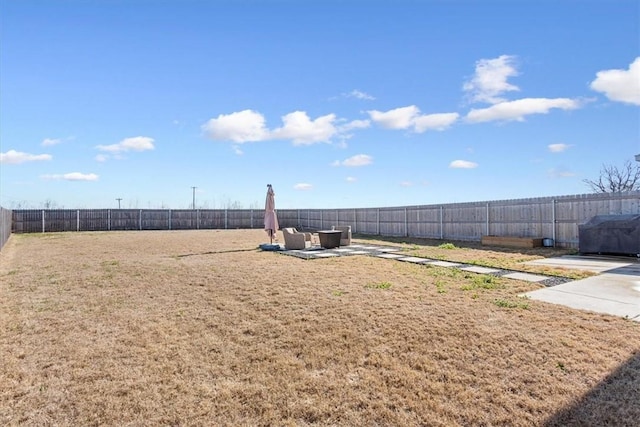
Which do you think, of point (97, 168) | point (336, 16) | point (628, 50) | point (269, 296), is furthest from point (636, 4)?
point (97, 168)

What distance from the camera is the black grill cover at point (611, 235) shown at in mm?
8352

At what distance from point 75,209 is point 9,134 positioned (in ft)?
39.1

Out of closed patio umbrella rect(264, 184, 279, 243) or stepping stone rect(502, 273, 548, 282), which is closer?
stepping stone rect(502, 273, 548, 282)

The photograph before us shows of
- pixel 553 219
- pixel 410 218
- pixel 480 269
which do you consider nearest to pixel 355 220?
pixel 410 218

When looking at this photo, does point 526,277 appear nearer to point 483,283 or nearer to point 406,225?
point 483,283

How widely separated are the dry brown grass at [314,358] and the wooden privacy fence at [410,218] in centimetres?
683

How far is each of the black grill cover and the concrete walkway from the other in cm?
125

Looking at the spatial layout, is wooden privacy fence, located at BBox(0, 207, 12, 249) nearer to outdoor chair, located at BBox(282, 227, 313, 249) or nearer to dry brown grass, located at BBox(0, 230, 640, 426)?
dry brown grass, located at BBox(0, 230, 640, 426)

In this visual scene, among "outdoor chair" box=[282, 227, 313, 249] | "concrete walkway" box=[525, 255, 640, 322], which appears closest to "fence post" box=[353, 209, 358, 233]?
"outdoor chair" box=[282, 227, 313, 249]

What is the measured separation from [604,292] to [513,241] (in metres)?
7.11

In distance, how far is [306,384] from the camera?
262 cm

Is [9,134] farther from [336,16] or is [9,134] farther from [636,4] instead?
[636,4]

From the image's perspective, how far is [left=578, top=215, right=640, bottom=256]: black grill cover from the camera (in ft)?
27.4

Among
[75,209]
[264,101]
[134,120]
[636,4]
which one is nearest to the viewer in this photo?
[636,4]
